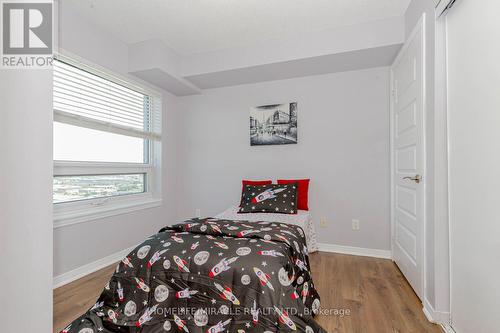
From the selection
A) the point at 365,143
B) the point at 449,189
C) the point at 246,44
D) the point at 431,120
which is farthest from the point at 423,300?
the point at 246,44

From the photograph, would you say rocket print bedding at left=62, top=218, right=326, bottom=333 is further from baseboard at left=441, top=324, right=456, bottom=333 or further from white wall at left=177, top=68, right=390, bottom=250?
white wall at left=177, top=68, right=390, bottom=250

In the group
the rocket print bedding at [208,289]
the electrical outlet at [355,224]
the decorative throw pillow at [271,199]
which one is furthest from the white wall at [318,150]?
the rocket print bedding at [208,289]

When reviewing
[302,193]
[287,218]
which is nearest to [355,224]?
[302,193]

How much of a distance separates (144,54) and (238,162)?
1724 mm

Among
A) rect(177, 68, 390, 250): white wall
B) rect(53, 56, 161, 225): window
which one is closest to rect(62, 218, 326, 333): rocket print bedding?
rect(53, 56, 161, 225): window

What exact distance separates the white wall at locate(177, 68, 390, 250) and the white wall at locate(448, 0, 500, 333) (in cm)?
132

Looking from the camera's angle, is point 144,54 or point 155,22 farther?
point 144,54

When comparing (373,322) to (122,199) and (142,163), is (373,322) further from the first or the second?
(142,163)

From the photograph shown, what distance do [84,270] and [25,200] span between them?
6.47ft

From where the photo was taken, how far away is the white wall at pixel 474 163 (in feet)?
3.88

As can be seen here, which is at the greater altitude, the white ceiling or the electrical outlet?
the white ceiling

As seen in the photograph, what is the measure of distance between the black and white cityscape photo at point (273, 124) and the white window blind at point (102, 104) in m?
1.33

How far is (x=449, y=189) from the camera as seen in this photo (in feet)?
5.24

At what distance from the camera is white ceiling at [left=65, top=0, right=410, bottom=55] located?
2.22m
